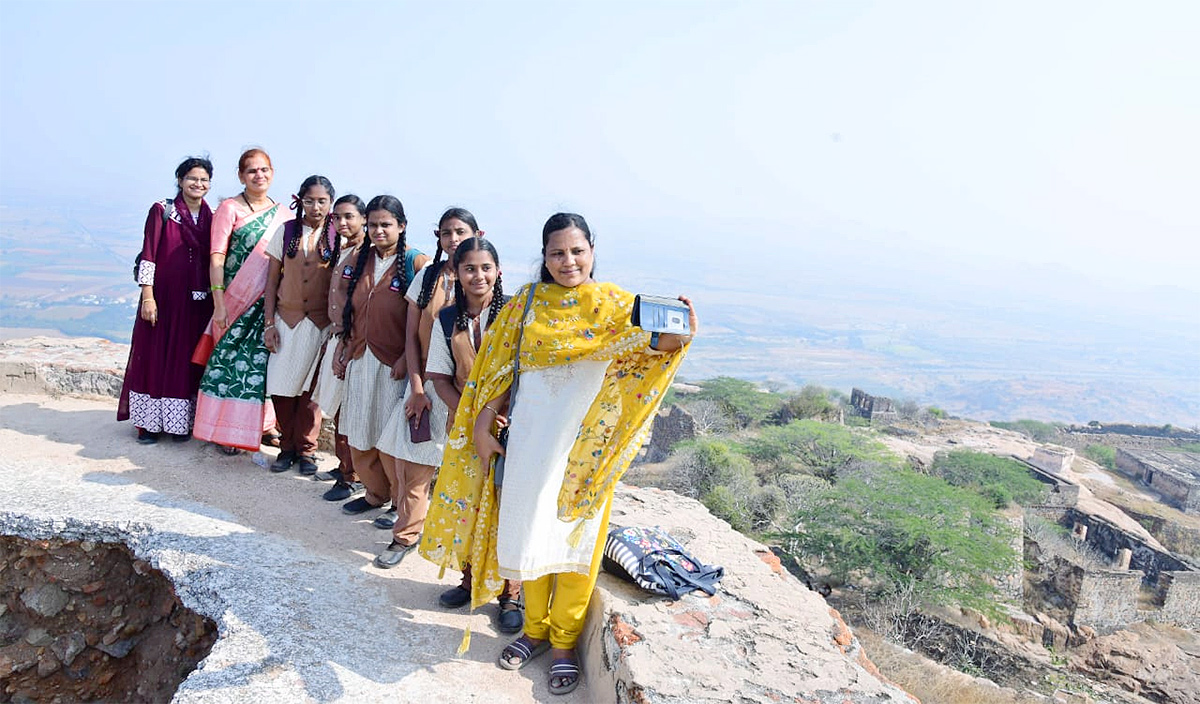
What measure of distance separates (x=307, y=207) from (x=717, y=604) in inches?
117

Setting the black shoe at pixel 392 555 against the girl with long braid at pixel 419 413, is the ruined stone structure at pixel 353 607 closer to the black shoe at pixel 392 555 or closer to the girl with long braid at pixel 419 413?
the black shoe at pixel 392 555

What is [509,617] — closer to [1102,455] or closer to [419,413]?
[419,413]

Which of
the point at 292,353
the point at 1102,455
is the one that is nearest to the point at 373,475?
the point at 292,353

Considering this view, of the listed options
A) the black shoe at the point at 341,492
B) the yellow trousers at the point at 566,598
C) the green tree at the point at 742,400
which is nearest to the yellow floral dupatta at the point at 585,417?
the yellow trousers at the point at 566,598

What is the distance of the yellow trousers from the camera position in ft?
9.47

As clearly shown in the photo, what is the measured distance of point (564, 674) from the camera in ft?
9.41

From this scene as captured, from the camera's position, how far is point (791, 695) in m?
2.65

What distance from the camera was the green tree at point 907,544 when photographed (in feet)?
36.0

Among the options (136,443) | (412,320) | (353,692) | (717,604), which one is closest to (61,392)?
(136,443)

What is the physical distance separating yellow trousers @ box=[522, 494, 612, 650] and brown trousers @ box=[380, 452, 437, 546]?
3.11 ft

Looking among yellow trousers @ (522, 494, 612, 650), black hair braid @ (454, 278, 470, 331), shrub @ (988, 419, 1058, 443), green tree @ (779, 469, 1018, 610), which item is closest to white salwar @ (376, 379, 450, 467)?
black hair braid @ (454, 278, 470, 331)

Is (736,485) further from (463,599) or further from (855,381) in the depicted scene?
(855,381)

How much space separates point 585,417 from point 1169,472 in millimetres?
28304

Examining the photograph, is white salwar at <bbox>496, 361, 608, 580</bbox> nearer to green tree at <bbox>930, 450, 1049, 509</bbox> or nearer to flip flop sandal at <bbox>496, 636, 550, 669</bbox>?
flip flop sandal at <bbox>496, 636, 550, 669</bbox>
